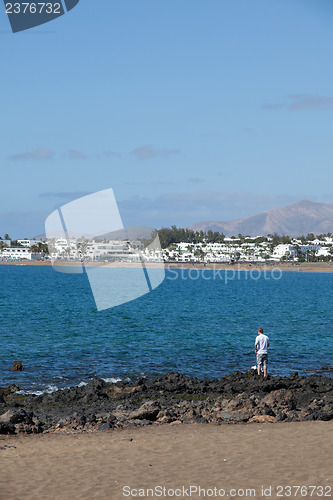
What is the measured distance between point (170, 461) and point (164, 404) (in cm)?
545

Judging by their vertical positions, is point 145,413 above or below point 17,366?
above

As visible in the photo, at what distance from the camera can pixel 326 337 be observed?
40.2 metres

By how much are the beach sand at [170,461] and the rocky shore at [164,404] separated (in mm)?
635

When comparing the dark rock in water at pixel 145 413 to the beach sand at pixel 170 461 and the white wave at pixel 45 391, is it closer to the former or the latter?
the beach sand at pixel 170 461

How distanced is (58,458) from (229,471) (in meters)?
3.74

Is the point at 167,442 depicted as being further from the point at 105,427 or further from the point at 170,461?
the point at 105,427

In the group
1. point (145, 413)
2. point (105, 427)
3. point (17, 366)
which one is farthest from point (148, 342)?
point (105, 427)

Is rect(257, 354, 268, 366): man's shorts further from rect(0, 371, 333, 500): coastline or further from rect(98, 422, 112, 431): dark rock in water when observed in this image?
rect(98, 422, 112, 431): dark rock in water

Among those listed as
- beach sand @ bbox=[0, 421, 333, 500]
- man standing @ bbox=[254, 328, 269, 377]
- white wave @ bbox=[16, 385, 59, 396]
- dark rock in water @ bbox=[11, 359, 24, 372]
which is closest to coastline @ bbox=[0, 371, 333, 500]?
beach sand @ bbox=[0, 421, 333, 500]

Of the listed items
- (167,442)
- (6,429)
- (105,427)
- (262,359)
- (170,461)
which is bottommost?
(262,359)

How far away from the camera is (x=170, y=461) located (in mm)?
12727

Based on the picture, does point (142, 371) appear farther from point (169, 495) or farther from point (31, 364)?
point (169, 495)

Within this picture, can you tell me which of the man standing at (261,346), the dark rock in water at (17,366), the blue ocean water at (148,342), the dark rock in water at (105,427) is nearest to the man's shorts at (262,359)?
the man standing at (261,346)

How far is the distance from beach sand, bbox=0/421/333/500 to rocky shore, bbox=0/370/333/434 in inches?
25.0
